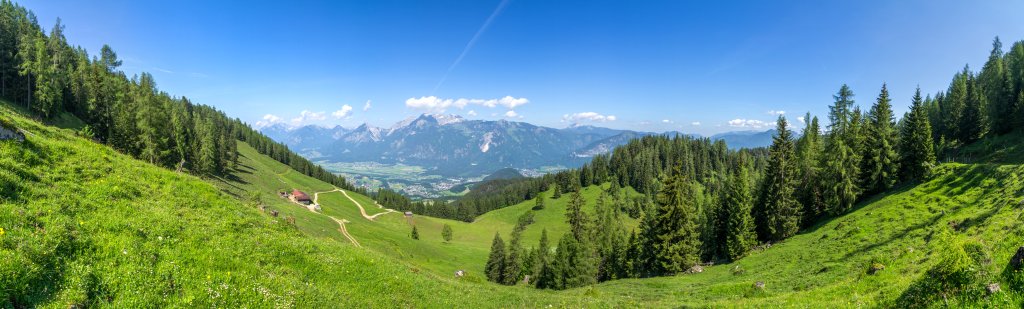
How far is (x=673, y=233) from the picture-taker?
162ft

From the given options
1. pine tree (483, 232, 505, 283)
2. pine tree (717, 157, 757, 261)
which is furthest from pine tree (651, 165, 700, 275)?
pine tree (483, 232, 505, 283)

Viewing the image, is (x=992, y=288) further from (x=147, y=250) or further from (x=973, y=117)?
(x=973, y=117)

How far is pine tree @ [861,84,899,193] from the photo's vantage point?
2096 inches

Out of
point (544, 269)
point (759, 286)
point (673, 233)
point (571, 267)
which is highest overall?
point (759, 286)

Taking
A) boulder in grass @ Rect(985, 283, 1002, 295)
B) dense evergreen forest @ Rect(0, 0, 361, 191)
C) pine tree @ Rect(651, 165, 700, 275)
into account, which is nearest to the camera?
boulder in grass @ Rect(985, 283, 1002, 295)

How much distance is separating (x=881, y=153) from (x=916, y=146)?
12.2 ft

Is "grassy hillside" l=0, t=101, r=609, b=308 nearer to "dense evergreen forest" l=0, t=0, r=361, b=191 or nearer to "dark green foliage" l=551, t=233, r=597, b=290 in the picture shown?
"dark green foliage" l=551, t=233, r=597, b=290

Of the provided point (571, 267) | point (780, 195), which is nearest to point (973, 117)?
point (780, 195)

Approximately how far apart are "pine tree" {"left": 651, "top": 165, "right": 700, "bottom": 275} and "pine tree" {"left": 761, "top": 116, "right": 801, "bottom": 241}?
13749mm

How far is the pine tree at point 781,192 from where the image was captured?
53.2 meters

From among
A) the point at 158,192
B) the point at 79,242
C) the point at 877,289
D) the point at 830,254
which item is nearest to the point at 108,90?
the point at 158,192

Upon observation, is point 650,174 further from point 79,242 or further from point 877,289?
point 79,242

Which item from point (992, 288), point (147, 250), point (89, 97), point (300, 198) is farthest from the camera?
point (300, 198)

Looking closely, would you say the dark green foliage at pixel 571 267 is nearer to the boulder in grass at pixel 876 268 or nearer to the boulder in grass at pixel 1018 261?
the boulder in grass at pixel 876 268
